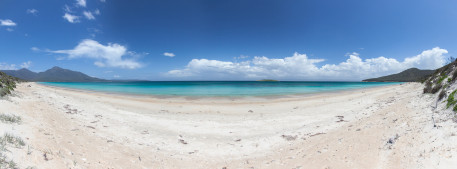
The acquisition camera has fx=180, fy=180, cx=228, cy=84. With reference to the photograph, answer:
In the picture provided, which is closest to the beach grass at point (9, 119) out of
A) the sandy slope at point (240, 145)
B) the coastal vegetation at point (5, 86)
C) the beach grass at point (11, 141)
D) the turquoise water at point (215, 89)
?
the sandy slope at point (240, 145)

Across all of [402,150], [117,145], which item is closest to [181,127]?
[117,145]

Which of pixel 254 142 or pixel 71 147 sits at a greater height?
pixel 71 147

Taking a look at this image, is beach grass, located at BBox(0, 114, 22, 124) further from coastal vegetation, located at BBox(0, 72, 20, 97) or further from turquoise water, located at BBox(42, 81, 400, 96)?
turquoise water, located at BBox(42, 81, 400, 96)

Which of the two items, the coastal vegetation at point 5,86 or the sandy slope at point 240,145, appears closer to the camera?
the sandy slope at point 240,145

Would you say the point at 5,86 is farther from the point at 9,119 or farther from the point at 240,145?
the point at 240,145

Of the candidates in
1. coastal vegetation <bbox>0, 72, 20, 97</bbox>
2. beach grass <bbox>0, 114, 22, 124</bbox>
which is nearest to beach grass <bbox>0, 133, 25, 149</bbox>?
beach grass <bbox>0, 114, 22, 124</bbox>

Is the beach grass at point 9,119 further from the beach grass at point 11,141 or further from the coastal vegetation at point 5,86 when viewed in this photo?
the coastal vegetation at point 5,86

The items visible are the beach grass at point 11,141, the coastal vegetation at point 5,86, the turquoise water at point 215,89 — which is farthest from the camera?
the turquoise water at point 215,89

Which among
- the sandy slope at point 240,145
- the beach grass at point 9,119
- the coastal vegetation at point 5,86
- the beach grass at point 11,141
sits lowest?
the sandy slope at point 240,145

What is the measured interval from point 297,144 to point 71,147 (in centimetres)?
781

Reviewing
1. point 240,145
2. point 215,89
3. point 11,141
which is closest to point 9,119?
point 11,141

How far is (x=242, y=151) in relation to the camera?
7.36 metres

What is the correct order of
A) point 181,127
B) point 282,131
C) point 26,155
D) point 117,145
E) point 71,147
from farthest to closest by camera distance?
point 181,127 → point 282,131 → point 117,145 → point 71,147 → point 26,155

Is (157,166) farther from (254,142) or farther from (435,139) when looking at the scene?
(435,139)
